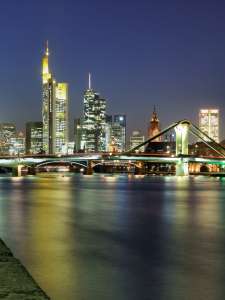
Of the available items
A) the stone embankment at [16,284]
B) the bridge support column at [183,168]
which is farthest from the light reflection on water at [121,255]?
the bridge support column at [183,168]

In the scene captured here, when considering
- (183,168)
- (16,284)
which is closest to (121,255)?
(16,284)

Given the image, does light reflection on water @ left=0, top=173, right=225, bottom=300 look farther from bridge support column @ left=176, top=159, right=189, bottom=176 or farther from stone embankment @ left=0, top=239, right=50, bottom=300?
bridge support column @ left=176, top=159, right=189, bottom=176

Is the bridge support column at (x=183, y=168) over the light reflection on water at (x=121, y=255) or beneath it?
over

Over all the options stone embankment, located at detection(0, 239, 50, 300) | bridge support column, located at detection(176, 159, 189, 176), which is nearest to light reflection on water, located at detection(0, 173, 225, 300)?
stone embankment, located at detection(0, 239, 50, 300)

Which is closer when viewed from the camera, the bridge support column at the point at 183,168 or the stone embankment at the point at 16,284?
the stone embankment at the point at 16,284

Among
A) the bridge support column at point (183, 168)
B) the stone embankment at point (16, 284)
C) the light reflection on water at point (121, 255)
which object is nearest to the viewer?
the stone embankment at point (16, 284)

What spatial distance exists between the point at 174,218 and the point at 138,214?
3303mm

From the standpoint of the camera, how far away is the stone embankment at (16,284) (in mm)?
6961

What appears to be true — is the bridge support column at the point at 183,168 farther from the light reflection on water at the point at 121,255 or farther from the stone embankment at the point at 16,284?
the stone embankment at the point at 16,284

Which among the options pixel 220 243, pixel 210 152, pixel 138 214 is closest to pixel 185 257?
pixel 220 243

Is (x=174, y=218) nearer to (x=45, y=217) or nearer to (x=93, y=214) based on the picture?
(x=93, y=214)

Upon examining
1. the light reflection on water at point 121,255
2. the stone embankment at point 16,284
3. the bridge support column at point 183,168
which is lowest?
the light reflection on water at point 121,255

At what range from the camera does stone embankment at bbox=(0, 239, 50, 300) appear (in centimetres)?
696

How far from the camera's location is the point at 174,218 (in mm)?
24922
